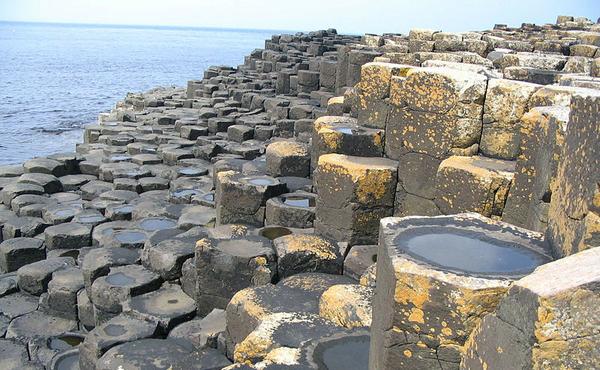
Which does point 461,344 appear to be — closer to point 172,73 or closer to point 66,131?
point 66,131

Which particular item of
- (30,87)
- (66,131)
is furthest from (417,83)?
(30,87)

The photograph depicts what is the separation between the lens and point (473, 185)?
17.1 ft

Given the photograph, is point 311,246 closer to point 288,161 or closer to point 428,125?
point 428,125

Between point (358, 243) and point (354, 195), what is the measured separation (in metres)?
0.57

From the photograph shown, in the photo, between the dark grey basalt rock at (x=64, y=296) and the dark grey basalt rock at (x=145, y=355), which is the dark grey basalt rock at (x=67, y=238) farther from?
the dark grey basalt rock at (x=145, y=355)

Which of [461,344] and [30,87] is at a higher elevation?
[461,344]

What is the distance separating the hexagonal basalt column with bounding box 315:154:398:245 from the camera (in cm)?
644

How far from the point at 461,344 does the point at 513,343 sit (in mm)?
893

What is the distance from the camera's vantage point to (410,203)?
6402mm

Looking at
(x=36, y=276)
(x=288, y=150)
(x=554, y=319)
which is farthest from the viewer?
(x=288, y=150)

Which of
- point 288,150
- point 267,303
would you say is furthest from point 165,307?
point 288,150

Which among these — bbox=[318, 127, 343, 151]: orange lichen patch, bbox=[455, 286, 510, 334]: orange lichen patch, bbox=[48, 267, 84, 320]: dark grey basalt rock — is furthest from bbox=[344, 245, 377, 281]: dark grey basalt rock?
bbox=[48, 267, 84, 320]: dark grey basalt rock

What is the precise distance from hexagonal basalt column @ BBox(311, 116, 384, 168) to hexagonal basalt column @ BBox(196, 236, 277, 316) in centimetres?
151

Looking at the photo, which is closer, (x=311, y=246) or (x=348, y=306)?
(x=348, y=306)
